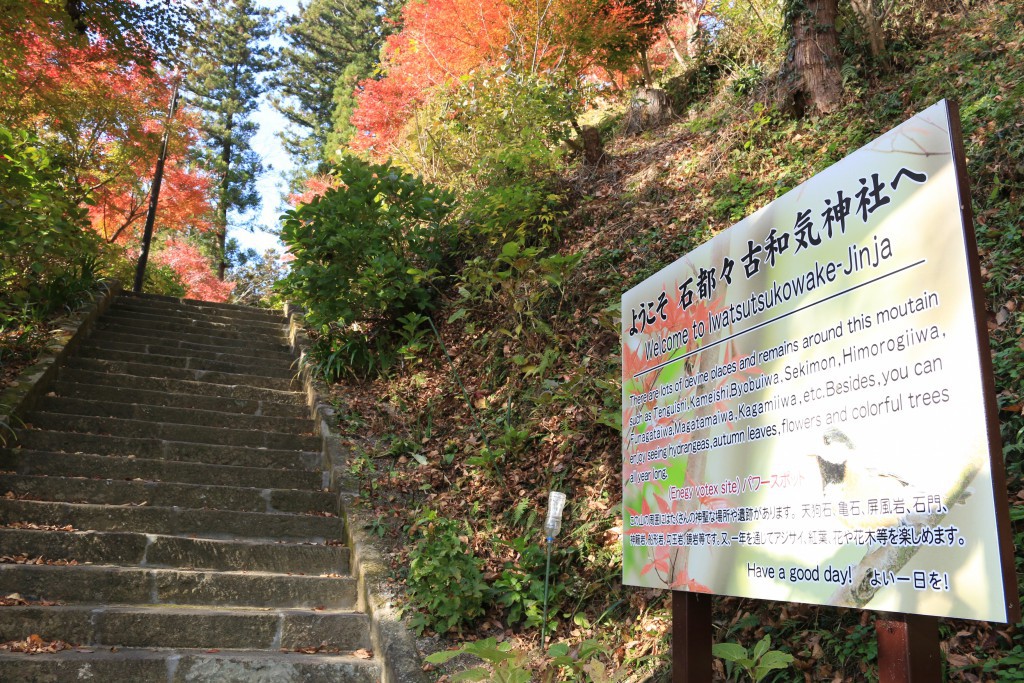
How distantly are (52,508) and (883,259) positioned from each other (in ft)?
15.2

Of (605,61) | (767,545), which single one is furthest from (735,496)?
(605,61)

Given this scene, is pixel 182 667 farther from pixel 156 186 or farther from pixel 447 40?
pixel 156 186

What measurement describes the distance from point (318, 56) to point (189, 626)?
2572cm

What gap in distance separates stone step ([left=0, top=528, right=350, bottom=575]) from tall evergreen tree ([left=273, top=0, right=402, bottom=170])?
72.3 feet

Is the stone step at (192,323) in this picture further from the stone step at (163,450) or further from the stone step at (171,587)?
the stone step at (171,587)

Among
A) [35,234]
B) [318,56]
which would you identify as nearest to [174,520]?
[35,234]

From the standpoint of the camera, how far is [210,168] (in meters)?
20.7

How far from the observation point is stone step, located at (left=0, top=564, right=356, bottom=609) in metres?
3.63

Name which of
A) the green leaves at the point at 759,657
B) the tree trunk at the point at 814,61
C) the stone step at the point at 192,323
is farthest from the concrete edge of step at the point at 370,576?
the tree trunk at the point at 814,61

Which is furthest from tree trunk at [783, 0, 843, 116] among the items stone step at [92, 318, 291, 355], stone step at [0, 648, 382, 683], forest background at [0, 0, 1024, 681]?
stone step at [92, 318, 291, 355]

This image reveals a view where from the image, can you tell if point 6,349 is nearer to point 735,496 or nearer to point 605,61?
point 735,496

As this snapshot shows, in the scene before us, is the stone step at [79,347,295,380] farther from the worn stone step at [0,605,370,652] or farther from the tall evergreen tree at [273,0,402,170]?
the tall evergreen tree at [273,0,402,170]

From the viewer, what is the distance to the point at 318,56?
84.3 ft

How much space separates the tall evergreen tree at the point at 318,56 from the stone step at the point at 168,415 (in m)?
20.0
